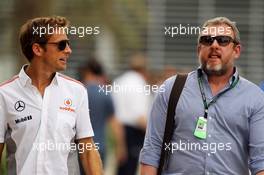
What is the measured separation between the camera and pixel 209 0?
21281mm

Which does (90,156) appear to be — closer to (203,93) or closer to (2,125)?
(2,125)

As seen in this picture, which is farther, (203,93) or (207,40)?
(207,40)

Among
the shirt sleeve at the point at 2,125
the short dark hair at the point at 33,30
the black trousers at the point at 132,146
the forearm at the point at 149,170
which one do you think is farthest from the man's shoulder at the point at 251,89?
the black trousers at the point at 132,146

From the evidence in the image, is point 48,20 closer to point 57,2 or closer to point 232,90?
point 232,90

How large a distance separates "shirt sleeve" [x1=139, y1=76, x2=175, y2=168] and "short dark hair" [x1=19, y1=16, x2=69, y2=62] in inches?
34.6

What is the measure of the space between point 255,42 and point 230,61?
12.1m

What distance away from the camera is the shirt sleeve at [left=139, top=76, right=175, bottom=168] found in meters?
8.26

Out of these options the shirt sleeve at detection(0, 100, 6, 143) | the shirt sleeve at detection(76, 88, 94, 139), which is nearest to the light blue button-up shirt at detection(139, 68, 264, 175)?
the shirt sleeve at detection(76, 88, 94, 139)

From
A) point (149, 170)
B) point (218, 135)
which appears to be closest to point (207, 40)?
point (218, 135)

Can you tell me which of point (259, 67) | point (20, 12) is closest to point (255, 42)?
point (259, 67)

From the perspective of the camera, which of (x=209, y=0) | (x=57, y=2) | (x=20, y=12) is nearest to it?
(x=20, y=12)

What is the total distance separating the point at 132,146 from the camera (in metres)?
15.0

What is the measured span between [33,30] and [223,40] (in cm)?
140

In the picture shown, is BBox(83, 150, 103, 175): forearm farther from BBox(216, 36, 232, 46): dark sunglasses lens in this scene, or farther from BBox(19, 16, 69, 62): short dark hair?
BBox(216, 36, 232, 46): dark sunglasses lens
